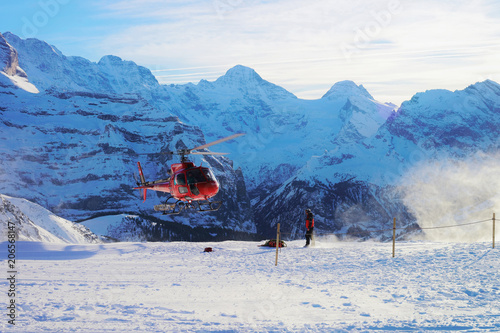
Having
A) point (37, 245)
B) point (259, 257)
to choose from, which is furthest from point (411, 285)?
point (37, 245)

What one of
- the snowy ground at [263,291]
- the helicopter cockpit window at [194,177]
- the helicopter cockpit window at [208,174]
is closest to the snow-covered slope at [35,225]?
the helicopter cockpit window at [194,177]

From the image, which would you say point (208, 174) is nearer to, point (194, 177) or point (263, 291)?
point (194, 177)

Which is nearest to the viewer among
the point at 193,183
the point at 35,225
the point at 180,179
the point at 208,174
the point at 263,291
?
the point at 263,291

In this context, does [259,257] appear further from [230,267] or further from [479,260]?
[479,260]

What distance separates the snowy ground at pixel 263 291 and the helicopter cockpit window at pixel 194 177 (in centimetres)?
411

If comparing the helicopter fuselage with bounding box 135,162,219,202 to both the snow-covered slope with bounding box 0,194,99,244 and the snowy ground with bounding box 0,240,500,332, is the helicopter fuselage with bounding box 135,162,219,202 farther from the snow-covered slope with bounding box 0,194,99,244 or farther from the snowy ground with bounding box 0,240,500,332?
the snow-covered slope with bounding box 0,194,99,244

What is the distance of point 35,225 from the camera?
58.7 metres

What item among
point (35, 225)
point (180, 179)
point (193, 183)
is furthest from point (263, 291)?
point (35, 225)

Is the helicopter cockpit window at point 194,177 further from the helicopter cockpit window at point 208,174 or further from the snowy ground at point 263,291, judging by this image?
the snowy ground at point 263,291

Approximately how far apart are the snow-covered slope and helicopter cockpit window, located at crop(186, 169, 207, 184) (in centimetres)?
2555

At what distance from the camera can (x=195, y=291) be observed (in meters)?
16.5

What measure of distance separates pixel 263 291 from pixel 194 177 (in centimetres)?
1173

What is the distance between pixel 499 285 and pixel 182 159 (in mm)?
17307

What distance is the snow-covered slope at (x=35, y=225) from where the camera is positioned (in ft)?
164
